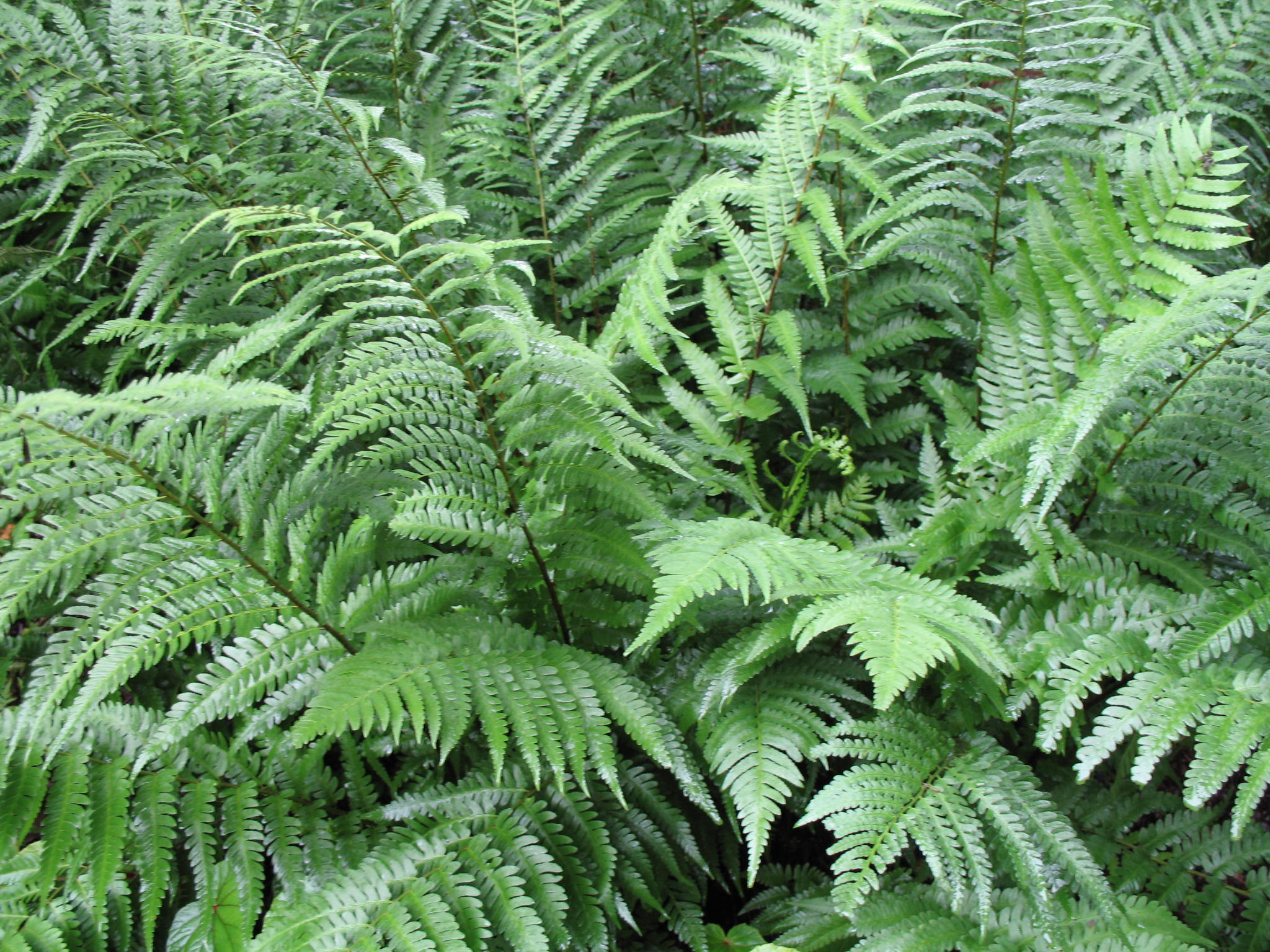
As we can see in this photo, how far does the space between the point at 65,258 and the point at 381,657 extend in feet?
4.67

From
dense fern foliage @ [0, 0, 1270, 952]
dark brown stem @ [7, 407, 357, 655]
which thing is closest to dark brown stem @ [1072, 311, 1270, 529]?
dense fern foliage @ [0, 0, 1270, 952]

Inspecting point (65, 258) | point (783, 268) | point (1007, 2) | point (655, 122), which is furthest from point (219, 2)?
point (1007, 2)

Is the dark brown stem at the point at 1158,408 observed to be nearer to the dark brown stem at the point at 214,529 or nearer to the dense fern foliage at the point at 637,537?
the dense fern foliage at the point at 637,537

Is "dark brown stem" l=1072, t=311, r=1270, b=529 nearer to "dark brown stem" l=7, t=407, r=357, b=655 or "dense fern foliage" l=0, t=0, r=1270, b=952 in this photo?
"dense fern foliage" l=0, t=0, r=1270, b=952

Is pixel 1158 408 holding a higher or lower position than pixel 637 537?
higher

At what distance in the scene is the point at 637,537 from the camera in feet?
4.29

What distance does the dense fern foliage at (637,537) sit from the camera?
1122 mm

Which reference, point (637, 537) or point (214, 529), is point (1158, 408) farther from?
point (214, 529)

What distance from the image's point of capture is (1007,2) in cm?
171

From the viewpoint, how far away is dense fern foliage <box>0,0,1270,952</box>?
1.12 metres

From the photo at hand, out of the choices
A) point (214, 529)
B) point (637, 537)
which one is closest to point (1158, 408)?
point (637, 537)

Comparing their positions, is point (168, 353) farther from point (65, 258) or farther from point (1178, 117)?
point (1178, 117)

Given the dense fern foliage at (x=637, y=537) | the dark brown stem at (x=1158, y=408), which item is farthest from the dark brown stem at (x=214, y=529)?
the dark brown stem at (x=1158, y=408)

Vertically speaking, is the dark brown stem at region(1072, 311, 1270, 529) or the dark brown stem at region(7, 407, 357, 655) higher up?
the dark brown stem at region(1072, 311, 1270, 529)
